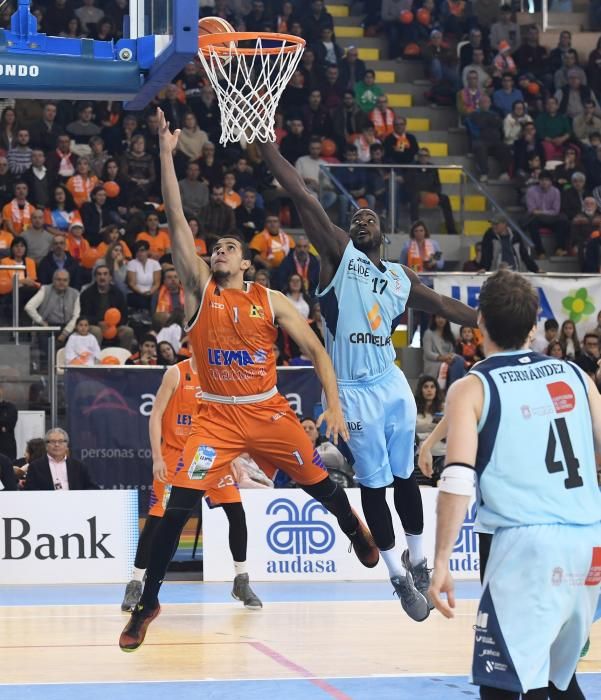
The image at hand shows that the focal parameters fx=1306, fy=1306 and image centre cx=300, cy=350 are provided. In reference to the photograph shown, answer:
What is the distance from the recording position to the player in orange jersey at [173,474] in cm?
1058

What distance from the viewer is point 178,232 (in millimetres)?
7949

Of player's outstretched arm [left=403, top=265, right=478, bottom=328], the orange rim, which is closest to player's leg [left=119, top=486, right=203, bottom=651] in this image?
player's outstretched arm [left=403, top=265, right=478, bottom=328]

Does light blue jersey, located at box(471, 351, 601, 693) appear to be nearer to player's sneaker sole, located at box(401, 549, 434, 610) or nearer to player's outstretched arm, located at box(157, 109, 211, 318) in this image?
player's outstretched arm, located at box(157, 109, 211, 318)

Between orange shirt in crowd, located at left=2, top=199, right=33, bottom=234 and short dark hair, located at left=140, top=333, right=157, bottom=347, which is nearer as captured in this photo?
short dark hair, located at left=140, top=333, right=157, bottom=347

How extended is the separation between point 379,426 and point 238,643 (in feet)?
5.95

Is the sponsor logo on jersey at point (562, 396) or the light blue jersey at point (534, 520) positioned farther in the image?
the sponsor logo on jersey at point (562, 396)

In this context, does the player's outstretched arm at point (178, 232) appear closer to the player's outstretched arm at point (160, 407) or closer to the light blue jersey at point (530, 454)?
the player's outstretched arm at point (160, 407)

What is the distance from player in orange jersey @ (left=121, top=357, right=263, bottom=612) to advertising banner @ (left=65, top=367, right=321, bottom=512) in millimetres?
3095

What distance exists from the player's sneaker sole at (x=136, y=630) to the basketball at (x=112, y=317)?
355 inches

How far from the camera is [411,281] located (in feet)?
29.0

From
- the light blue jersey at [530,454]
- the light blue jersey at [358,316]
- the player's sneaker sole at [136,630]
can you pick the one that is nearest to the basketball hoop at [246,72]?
the light blue jersey at [358,316]

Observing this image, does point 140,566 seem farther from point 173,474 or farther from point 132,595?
point 173,474

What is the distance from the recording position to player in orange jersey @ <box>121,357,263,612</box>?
10.6m

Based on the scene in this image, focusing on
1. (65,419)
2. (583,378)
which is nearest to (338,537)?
(65,419)
